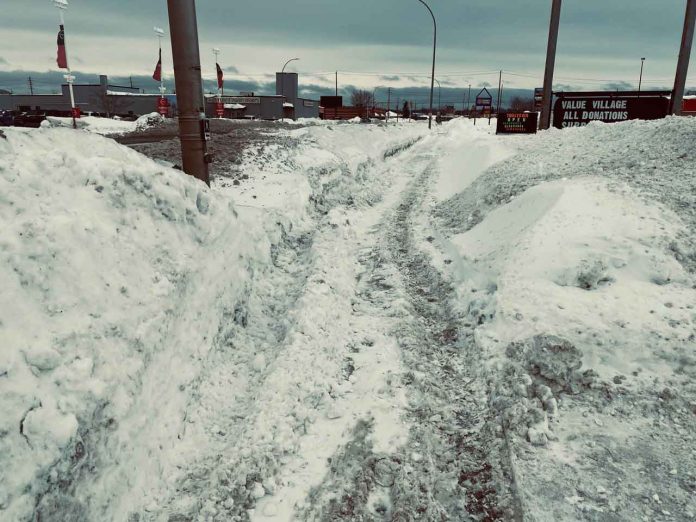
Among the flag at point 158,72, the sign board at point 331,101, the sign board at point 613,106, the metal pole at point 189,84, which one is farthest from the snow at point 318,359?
the sign board at point 331,101

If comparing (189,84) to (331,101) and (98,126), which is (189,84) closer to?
(98,126)

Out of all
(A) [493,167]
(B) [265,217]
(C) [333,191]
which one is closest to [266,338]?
(B) [265,217]

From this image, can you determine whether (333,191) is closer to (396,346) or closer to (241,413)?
(396,346)

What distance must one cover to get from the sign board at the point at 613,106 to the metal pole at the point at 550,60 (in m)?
0.79

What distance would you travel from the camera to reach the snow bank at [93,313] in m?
2.72

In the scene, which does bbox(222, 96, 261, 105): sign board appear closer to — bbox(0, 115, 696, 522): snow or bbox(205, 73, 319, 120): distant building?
bbox(205, 73, 319, 120): distant building

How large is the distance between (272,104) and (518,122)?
181ft

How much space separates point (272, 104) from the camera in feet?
230

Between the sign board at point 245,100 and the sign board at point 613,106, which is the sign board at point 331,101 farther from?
the sign board at point 613,106

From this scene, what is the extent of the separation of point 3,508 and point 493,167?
1226 centimetres

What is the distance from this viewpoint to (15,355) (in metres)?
2.78

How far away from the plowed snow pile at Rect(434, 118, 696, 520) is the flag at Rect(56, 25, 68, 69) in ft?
69.3

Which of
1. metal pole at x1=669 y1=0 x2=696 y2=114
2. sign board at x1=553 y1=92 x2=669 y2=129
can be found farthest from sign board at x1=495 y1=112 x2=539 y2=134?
metal pole at x1=669 y1=0 x2=696 y2=114

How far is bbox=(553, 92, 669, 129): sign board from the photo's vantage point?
58.4ft
